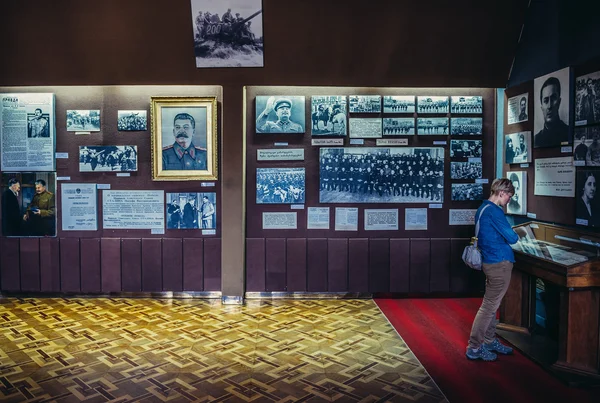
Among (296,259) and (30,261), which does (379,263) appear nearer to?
(296,259)

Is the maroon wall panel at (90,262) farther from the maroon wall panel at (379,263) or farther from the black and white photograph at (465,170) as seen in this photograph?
the black and white photograph at (465,170)

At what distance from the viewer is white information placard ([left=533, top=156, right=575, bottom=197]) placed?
15.9ft

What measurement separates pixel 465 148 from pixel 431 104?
832 mm

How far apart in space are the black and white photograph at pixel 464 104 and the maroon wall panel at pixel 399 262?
2.07 metres

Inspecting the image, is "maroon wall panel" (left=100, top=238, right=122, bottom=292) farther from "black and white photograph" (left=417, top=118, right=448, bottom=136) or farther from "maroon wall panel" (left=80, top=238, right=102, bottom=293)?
"black and white photograph" (left=417, top=118, right=448, bottom=136)

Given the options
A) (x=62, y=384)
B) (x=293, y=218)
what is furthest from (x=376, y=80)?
(x=62, y=384)

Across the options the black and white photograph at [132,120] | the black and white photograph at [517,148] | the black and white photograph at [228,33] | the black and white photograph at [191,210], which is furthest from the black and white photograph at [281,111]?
the black and white photograph at [517,148]

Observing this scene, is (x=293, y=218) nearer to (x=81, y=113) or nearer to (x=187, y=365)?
(x=187, y=365)

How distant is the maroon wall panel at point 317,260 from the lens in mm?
6598

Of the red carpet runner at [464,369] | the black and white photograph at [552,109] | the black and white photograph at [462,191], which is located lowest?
the red carpet runner at [464,369]

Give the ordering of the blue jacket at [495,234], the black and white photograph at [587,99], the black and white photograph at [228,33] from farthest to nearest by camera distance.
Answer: the black and white photograph at [228,33] → the black and white photograph at [587,99] → the blue jacket at [495,234]

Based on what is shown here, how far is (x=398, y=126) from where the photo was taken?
6.61 meters

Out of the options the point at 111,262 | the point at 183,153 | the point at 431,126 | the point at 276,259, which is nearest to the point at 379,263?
the point at 276,259

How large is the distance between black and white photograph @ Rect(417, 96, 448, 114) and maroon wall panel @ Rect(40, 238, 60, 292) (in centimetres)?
575
